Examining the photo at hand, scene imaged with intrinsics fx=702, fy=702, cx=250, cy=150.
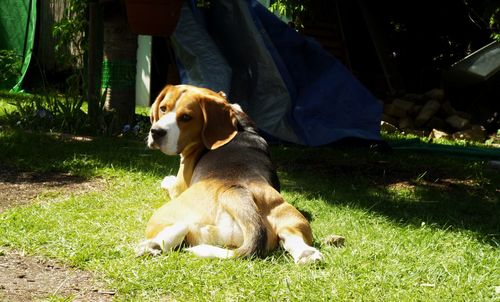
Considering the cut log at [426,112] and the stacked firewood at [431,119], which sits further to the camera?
the cut log at [426,112]

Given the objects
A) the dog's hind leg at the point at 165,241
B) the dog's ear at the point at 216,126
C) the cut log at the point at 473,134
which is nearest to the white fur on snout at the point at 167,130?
the dog's ear at the point at 216,126

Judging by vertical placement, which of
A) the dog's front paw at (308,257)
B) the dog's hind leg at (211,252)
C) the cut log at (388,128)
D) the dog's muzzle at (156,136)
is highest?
the dog's muzzle at (156,136)

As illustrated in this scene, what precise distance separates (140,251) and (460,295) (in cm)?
157

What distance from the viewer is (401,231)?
4426 mm

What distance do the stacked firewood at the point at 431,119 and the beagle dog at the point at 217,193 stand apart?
613cm

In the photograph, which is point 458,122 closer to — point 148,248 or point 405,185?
point 405,185

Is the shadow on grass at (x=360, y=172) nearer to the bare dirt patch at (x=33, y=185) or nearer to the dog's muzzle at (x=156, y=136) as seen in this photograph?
the bare dirt patch at (x=33, y=185)

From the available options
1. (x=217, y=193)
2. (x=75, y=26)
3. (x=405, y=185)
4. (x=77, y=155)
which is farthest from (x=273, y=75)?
(x=217, y=193)

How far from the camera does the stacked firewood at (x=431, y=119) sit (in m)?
10.0

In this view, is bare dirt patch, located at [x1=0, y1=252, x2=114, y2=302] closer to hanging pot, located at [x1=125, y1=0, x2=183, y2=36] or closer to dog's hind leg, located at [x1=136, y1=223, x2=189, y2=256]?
dog's hind leg, located at [x1=136, y1=223, x2=189, y2=256]

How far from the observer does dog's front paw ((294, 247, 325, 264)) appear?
3.50 metres

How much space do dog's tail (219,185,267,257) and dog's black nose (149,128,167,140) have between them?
0.71 m

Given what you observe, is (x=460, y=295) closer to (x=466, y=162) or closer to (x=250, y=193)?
(x=250, y=193)

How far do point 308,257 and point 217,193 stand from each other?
23.8 inches
